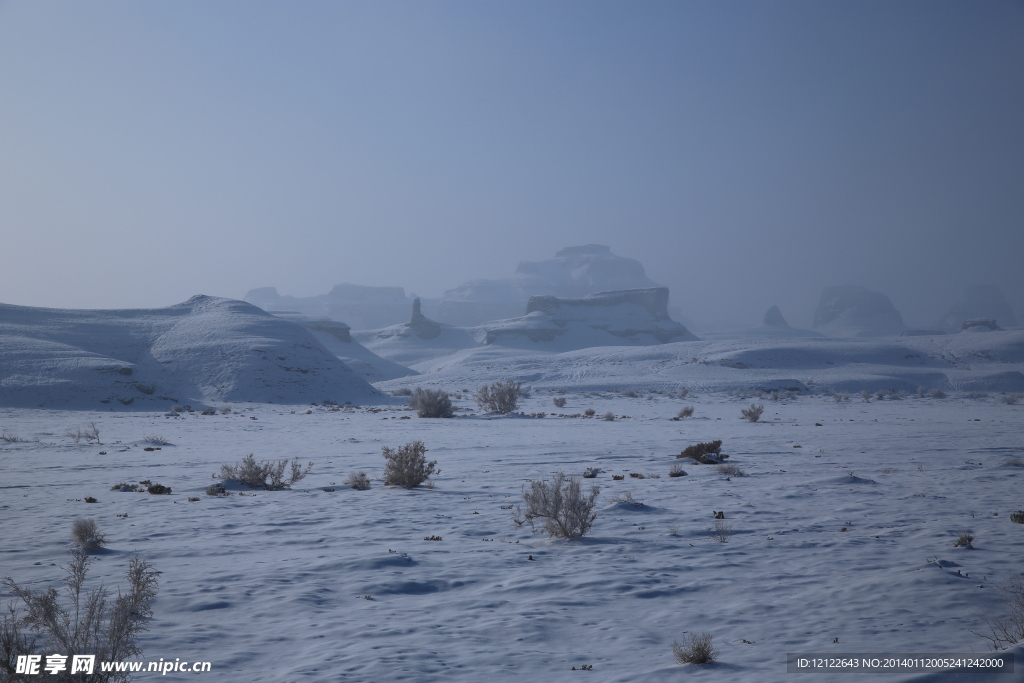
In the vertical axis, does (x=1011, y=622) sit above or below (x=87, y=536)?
below

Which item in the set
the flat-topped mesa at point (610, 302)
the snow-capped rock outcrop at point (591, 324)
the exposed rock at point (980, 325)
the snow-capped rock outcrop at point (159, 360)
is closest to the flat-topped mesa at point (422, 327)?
the snow-capped rock outcrop at point (591, 324)

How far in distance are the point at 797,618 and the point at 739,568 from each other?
149cm

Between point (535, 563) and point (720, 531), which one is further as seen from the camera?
point (720, 531)

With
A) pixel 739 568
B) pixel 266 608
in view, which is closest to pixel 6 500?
pixel 266 608

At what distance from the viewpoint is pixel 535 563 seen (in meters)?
7.70

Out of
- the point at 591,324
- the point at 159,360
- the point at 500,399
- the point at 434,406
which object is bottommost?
the point at 434,406

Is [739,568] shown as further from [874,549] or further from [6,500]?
[6,500]

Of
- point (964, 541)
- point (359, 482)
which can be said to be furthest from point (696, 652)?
point (359, 482)

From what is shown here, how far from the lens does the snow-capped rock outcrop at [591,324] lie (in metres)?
140

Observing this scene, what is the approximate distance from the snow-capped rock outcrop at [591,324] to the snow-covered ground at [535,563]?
12173 centimetres

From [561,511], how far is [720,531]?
2.22 metres

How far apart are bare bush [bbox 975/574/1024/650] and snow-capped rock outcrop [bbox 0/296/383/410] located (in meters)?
43.1

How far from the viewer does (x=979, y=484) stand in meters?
12.2

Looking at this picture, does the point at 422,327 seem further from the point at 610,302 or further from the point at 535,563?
the point at 535,563
